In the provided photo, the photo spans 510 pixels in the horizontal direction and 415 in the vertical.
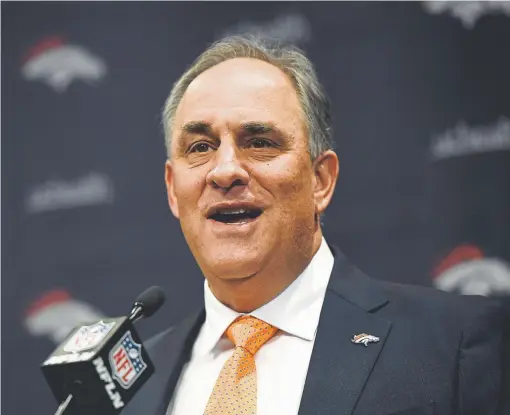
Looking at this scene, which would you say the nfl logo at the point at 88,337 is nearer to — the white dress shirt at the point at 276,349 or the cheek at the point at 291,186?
Result: the white dress shirt at the point at 276,349

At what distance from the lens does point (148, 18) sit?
128 inches

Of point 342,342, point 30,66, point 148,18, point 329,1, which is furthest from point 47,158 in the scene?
point 342,342

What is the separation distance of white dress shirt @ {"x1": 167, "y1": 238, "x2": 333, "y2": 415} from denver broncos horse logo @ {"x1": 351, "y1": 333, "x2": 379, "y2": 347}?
125 millimetres

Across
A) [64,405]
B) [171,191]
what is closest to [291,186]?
[171,191]

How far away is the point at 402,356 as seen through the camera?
1.81 metres

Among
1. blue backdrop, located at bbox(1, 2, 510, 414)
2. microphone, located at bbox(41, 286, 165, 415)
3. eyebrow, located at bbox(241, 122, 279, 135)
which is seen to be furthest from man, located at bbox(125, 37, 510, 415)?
blue backdrop, located at bbox(1, 2, 510, 414)

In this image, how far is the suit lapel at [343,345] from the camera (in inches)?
68.0

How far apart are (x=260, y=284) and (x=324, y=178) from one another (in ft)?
1.25

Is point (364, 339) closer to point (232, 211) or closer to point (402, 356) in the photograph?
point (402, 356)

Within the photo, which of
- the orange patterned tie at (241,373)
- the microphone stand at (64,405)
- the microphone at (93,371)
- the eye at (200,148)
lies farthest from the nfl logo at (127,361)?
the eye at (200,148)

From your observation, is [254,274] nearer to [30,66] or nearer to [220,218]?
[220,218]

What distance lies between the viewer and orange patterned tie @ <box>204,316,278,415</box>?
6.04 feet

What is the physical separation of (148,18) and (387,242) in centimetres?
143

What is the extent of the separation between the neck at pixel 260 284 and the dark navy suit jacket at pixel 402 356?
0.11m
